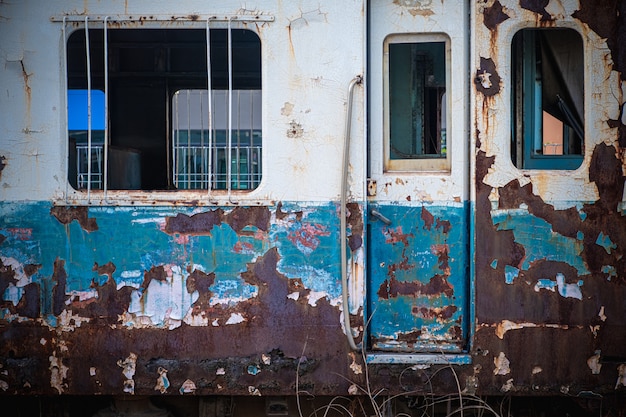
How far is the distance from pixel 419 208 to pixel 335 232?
22.1 inches

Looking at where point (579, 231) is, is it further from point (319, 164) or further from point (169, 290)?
point (169, 290)

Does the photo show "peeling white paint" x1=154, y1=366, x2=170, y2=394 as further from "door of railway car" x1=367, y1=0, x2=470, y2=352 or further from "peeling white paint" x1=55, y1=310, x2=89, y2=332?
"door of railway car" x1=367, y1=0, x2=470, y2=352

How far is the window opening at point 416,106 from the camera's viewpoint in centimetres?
397

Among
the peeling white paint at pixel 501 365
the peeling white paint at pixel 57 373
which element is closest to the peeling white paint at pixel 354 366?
the peeling white paint at pixel 501 365

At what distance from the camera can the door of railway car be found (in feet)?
12.6

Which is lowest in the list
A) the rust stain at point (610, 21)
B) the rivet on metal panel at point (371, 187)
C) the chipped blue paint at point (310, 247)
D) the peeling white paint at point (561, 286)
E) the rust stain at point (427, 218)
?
the peeling white paint at point (561, 286)

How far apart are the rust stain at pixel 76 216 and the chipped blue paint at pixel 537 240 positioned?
256 cm

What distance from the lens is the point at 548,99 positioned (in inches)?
160

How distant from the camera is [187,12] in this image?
3.85 meters

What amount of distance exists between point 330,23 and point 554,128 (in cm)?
163

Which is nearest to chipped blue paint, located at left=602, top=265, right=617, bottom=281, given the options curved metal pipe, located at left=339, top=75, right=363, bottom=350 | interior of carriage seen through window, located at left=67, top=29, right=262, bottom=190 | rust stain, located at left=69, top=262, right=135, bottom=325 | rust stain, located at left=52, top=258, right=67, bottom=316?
curved metal pipe, located at left=339, top=75, right=363, bottom=350

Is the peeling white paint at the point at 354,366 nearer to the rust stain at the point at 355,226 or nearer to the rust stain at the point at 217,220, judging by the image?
the rust stain at the point at 355,226

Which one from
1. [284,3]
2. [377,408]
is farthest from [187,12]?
[377,408]

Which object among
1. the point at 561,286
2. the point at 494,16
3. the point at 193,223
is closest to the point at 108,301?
the point at 193,223
